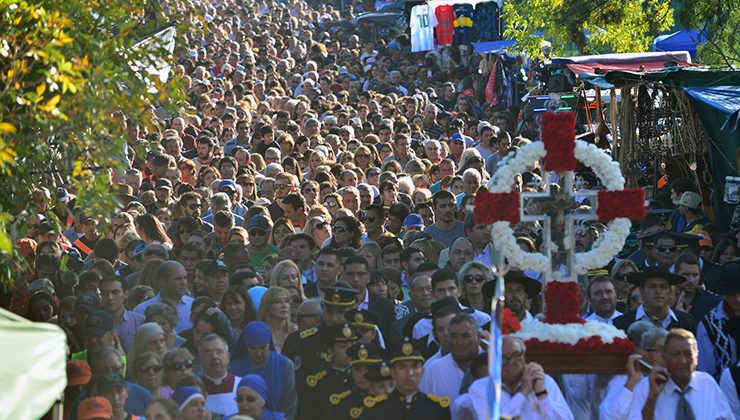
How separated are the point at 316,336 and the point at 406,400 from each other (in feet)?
4.67

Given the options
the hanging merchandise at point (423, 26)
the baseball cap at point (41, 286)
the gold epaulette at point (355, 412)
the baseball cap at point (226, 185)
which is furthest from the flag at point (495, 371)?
the hanging merchandise at point (423, 26)

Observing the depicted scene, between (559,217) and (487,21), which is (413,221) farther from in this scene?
(487,21)

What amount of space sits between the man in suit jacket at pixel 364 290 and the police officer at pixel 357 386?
6.32 ft

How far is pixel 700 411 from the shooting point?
973cm

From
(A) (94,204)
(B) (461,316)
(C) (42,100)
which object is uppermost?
(C) (42,100)

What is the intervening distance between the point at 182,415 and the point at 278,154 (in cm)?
1122

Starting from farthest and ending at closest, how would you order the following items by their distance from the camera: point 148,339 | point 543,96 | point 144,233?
point 543,96, point 144,233, point 148,339

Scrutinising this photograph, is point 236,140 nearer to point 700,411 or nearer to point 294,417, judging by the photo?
point 294,417

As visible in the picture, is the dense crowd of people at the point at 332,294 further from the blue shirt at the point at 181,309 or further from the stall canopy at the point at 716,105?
the stall canopy at the point at 716,105

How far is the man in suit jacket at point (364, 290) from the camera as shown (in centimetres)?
1238

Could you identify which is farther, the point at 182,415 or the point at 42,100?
the point at 182,415

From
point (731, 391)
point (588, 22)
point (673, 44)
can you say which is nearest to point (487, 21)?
point (673, 44)

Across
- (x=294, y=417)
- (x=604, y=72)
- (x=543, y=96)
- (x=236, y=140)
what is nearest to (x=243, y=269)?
(x=294, y=417)

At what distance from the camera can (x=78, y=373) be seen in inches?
384
